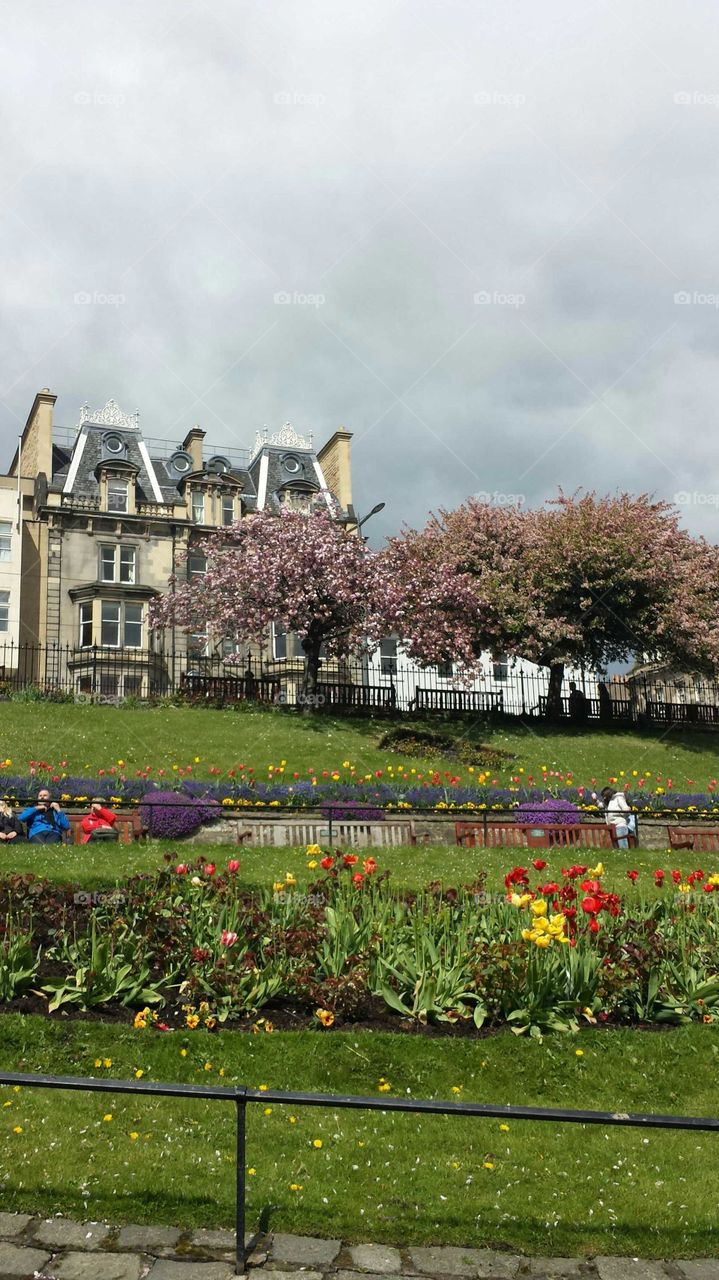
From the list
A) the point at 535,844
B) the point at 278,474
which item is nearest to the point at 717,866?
the point at 535,844

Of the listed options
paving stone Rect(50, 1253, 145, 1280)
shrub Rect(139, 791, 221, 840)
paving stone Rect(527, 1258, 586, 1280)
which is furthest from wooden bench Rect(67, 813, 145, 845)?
paving stone Rect(527, 1258, 586, 1280)

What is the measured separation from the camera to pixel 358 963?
9.00 meters

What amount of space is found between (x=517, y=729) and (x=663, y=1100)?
27626 millimetres

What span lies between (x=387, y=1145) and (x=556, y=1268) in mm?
1471

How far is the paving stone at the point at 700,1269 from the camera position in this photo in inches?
215

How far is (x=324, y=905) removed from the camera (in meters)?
10.5

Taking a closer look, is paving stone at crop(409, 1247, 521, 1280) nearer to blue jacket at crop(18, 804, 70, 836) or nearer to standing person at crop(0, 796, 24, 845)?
standing person at crop(0, 796, 24, 845)

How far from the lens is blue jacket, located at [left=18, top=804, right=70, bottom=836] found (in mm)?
16016

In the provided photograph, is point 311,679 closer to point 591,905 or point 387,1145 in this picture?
point 591,905

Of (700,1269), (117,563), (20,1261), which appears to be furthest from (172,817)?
(117,563)

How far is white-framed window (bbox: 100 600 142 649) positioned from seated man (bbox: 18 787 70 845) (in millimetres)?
30223

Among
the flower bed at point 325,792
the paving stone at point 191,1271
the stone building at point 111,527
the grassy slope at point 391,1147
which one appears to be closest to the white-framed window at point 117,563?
the stone building at point 111,527

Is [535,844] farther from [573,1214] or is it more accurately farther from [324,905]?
[573,1214]

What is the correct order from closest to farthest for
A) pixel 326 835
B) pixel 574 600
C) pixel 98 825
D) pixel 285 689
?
pixel 98 825, pixel 326 835, pixel 574 600, pixel 285 689
